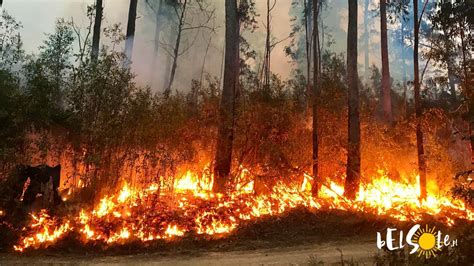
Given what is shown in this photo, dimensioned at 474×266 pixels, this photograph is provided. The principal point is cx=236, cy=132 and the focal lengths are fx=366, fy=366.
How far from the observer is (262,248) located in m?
8.88

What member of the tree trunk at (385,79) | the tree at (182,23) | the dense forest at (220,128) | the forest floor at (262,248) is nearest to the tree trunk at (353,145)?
the dense forest at (220,128)

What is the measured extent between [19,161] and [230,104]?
6262mm

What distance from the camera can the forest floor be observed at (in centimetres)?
769

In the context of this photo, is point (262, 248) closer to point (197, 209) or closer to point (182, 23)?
point (197, 209)

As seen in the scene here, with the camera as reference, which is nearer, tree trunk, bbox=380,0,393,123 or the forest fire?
the forest fire

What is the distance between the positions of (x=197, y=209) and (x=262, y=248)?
2397mm

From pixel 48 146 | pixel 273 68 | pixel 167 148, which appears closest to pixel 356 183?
pixel 167 148

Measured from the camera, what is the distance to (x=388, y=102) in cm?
1853

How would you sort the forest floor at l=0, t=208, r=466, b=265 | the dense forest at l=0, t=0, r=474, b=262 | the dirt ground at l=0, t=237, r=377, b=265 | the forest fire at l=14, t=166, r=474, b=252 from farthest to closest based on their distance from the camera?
the dense forest at l=0, t=0, r=474, b=262
the forest fire at l=14, t=166, r=474, b=252
the forest floor at l=0, t=208, r=466, b=265
the dirt ground at l=0, t=237, r=377, b=265

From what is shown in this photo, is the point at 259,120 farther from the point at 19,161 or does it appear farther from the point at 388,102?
the point at 388,102

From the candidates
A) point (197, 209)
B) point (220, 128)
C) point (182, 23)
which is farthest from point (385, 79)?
point (182, 23)

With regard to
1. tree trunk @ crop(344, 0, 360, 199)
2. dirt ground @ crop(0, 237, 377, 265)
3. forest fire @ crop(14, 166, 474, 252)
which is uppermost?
tree trunk @ crop(344, 0, 360, 199)

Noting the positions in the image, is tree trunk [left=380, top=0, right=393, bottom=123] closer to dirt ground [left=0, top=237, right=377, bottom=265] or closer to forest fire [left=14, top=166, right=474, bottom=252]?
forest fire [left=14, top=166, right=474, bottom=252]

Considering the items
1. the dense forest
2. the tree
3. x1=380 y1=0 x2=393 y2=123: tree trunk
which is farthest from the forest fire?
the tree
